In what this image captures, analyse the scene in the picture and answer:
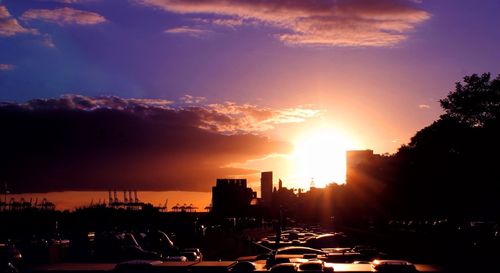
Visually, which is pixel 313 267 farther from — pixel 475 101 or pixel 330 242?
pixel 475 101

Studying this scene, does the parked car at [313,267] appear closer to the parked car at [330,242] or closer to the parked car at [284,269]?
the parked car at [284,269]

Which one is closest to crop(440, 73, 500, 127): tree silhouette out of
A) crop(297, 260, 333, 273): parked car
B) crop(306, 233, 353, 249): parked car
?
crop(306, 233, 353, 249): parked car

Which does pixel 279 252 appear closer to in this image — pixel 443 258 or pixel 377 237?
pixel 443 258

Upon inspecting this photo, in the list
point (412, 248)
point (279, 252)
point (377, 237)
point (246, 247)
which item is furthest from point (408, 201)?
point (279, 252)

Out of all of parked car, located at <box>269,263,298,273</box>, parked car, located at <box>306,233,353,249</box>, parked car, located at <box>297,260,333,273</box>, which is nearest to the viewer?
parked car, located at <box>269,263,298,273</box>

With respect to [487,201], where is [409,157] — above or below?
above

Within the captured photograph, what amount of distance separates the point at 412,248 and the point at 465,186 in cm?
3188

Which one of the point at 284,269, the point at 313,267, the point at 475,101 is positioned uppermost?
the point at 475,101

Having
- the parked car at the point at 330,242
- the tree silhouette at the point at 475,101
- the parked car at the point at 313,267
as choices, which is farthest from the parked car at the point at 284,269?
the tree silhouette at the point at 475,101

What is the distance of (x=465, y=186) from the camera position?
88.6 m

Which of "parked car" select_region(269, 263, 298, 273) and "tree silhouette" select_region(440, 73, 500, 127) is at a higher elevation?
"tree silhouette" select_region(440, 73, 500, 127)

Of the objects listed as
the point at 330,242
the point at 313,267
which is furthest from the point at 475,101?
the point at 313,267

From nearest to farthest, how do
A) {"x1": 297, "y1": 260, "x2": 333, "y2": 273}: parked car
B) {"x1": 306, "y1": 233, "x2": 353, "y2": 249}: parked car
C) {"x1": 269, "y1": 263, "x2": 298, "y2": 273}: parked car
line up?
{"x1": 269, "y1": 263, "x2": 298, "y2": 273}: parked car
{"x1": 297, "y1": 260, "x2": 333, "y2": 273}: parked car
{"x1": 306, "y1": 233, "x2": 353, "y2": 249}: parked car

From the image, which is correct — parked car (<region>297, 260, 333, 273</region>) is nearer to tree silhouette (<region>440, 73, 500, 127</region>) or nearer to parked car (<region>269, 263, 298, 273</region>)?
parked car (<region>269, 263, 298, 273</region>)
